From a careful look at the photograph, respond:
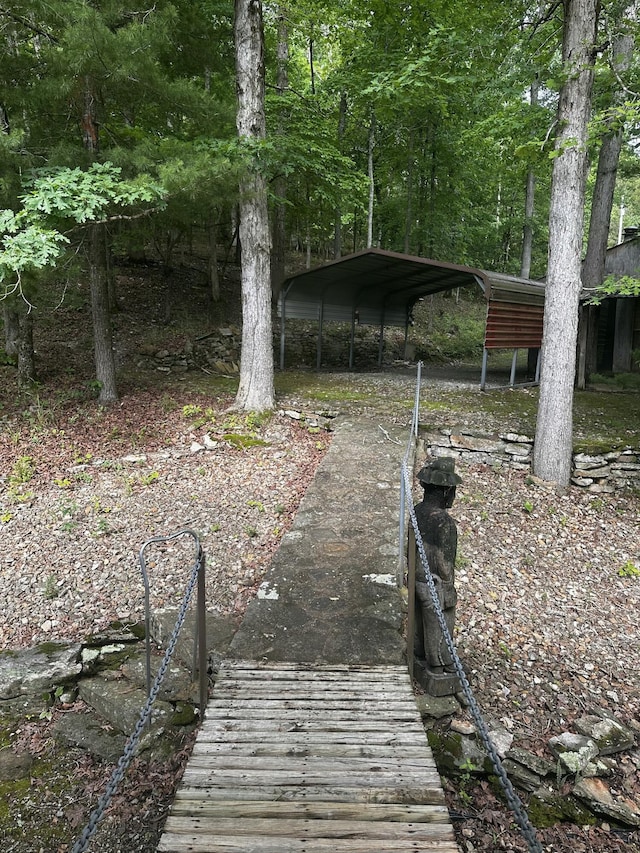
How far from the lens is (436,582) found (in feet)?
12.5

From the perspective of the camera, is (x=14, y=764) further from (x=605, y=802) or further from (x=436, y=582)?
(x=605, y=802)

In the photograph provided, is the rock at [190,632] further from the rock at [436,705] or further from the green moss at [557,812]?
the green moss at [557,812]

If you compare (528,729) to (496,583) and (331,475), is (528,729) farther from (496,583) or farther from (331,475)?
(331,475)

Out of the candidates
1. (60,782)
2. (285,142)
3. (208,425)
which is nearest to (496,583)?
(60,782)

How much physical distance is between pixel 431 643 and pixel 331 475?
3762mm

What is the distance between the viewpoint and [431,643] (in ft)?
12.1

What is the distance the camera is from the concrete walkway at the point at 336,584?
147 inches

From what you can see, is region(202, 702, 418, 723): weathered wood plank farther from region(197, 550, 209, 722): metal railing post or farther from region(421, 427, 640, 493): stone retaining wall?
region(421, 427, 640, 493): stone retaining wall

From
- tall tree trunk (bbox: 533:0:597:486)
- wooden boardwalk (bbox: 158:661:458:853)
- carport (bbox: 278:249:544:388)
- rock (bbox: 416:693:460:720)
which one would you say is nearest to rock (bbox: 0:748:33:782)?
wooden boardwalk (bbox: 158:661:458:853)

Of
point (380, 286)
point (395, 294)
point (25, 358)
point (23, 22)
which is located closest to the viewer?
point (23, 22)

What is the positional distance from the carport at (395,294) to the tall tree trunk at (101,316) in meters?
5.08

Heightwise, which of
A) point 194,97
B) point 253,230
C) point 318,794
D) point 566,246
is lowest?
point 318,794

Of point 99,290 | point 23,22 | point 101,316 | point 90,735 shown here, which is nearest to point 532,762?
point 90,735

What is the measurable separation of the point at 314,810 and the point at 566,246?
25.1 ft
